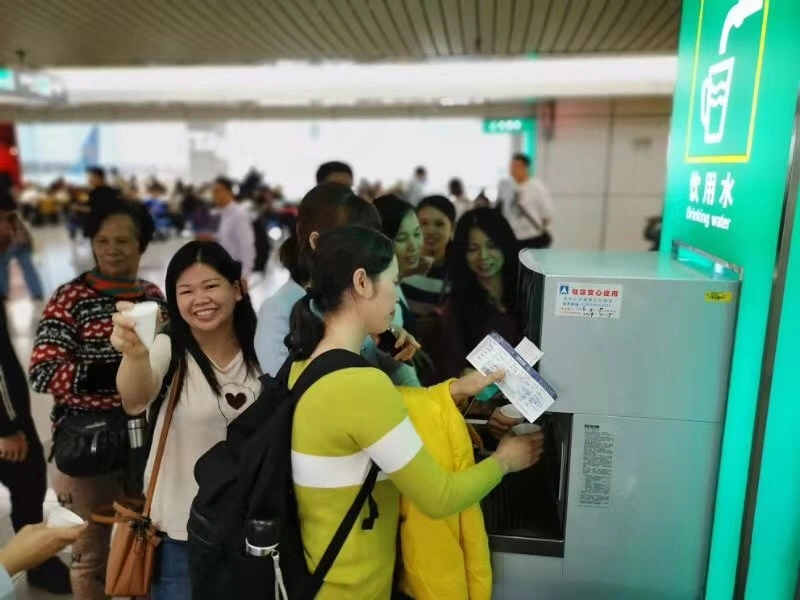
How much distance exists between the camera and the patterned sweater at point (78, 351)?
6.39ft

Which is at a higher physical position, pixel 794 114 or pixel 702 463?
pixel 794 114

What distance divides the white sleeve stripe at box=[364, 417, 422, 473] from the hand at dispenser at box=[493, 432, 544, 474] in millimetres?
276

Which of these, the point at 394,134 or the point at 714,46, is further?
the point at 394,134

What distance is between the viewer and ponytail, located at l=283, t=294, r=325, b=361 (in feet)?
4.00

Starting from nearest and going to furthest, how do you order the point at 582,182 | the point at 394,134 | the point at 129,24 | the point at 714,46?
Answer: 1. the point at 714,46
2. the point at 129,24
3. the point at 582,182
4. the point at 394,134

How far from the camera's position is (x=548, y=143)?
36.2 feet

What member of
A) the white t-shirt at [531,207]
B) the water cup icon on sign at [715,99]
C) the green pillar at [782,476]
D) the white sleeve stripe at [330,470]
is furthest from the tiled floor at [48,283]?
the white t-shirt at [531,207]

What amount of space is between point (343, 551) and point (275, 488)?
0.68 ft

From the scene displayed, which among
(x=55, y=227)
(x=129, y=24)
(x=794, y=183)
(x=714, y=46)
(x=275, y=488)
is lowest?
(x=55, y=227)

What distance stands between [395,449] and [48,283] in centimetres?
919

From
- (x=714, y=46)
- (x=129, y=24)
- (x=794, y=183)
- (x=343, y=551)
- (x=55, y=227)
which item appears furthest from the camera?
(x=55, y=227)

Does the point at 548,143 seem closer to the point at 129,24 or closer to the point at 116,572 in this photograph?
the point at 129,24

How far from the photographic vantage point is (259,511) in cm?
114

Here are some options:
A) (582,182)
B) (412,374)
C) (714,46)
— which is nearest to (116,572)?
(412,374)
